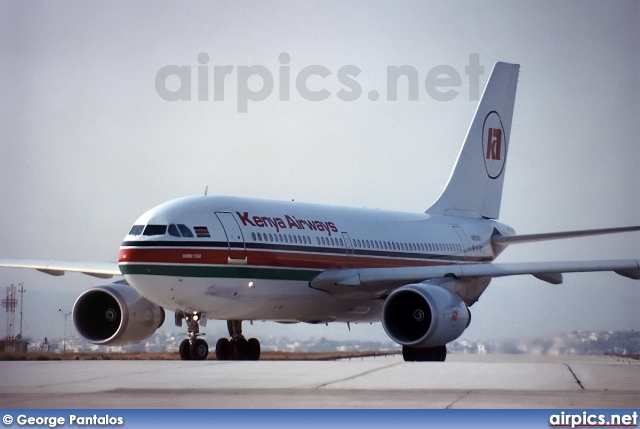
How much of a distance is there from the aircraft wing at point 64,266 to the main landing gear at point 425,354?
6.94 metres

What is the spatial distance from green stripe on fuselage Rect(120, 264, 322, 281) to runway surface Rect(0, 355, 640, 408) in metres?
2.45

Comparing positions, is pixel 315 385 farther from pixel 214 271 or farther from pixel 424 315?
pixel 424 315

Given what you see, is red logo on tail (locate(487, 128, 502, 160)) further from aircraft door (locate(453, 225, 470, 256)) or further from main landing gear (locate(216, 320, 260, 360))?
main landing gear (locate(216, 320, 260, 360))

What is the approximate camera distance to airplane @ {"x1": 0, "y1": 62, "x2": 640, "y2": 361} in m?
24.5

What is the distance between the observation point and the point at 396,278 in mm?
27281

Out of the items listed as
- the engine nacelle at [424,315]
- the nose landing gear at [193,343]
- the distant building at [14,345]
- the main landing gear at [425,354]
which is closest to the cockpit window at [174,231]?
the nose landing gear at [193,343]

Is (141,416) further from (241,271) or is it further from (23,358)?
(23,358)

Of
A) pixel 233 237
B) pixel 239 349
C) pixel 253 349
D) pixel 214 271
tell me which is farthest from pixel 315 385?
pixel 253 349

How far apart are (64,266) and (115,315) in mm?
1948

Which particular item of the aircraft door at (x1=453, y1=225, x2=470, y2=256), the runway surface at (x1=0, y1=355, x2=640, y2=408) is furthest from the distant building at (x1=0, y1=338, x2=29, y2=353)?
the aircraft door at (x1=453, y1=225, x2=470, y2=256)

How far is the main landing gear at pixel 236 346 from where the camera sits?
27.9 m

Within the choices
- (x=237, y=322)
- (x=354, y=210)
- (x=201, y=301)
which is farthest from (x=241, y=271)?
(x=354, y=210)

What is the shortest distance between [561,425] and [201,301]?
13163 mm

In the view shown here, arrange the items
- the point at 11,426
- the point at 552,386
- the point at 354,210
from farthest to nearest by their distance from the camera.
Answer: the point at 354,210 < the point at 552,386 < the point at 11,426
